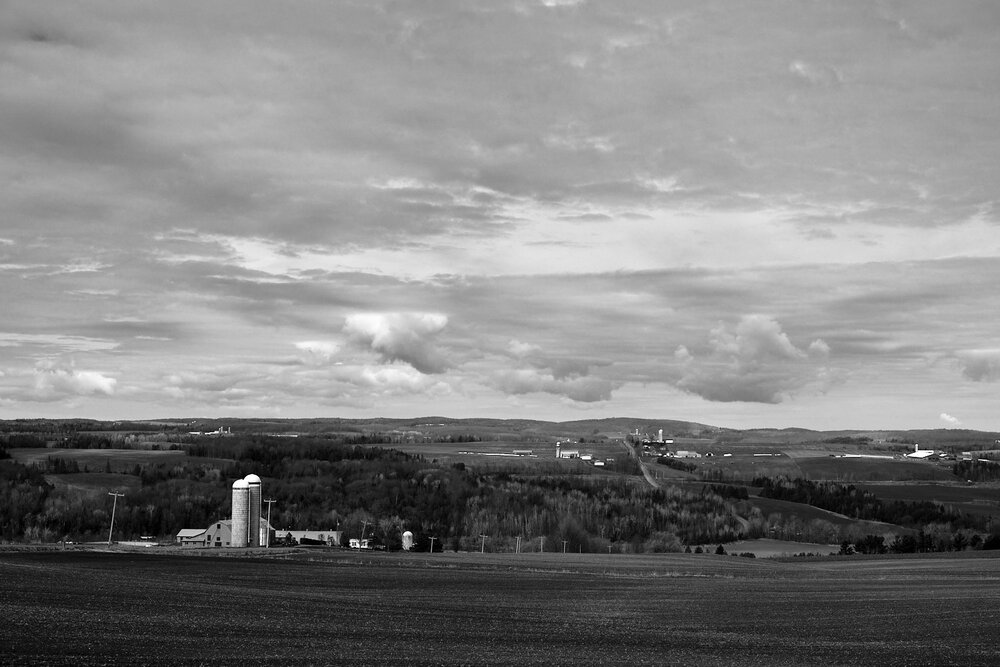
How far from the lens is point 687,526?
171500 millimetres

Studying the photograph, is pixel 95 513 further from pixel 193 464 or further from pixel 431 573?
pixel 431 573

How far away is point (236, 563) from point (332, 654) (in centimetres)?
5368

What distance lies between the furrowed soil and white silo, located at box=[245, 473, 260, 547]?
49.5 m

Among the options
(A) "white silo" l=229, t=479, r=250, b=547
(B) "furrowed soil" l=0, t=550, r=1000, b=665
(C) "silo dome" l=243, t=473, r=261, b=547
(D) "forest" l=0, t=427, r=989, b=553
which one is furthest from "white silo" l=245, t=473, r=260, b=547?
(B) "furrowed soil" l=0, t=550, r=1000, b=665

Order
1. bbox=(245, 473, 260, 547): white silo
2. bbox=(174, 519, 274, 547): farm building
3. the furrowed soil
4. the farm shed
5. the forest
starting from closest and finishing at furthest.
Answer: the furrowed soil < bbox=(245, 473, 260, 547): white silo < bbox=(174, 519, 274, 547): farm building < the farm shed < the forest

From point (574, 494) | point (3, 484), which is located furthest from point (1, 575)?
point (574, 494)

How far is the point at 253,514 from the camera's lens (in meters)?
Answer: 131

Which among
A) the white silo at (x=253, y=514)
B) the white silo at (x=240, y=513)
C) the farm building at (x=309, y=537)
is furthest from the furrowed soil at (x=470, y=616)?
the farm building at (x=309, y=537)

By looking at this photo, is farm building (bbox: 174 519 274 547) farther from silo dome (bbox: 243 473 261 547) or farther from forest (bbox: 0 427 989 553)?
forest (bbox: 0 427 989 553)

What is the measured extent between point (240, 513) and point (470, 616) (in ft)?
296

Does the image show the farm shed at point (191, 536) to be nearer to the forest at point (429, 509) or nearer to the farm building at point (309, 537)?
the forest at point (429, 509)

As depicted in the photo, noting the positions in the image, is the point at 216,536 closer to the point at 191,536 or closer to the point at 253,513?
the point at 253,513

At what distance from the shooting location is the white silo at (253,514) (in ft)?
427

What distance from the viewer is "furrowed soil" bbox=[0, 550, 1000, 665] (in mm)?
32062
